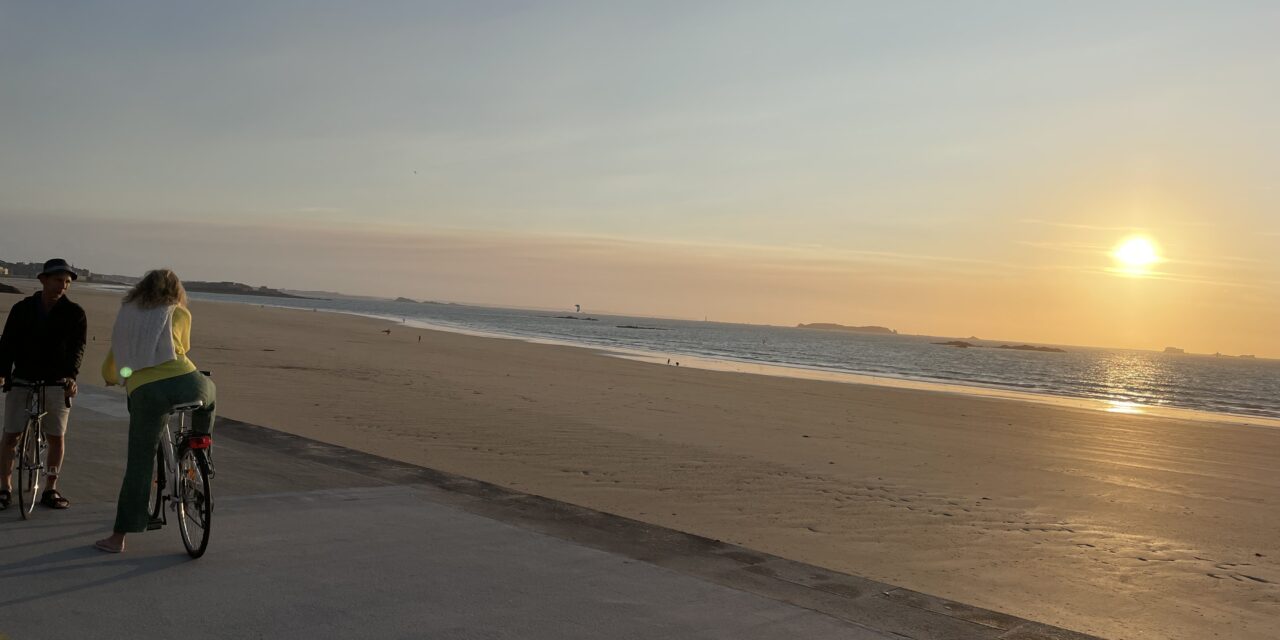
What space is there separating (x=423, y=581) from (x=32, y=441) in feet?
10.6

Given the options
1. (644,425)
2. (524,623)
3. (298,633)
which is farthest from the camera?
(644,425)

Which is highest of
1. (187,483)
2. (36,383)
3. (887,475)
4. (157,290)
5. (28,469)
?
(157,290)

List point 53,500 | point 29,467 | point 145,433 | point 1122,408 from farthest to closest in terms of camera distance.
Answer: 1. point 1122,408
2. point 53,500
3. point 29,467
4. point 145,433

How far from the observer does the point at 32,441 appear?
613 centimetres

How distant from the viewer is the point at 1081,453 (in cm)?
1585

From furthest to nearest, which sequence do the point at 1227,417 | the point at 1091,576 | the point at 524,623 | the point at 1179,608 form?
the point at 1227,417, the point at 1091,576, the point at 1179,608, the point at 524,623

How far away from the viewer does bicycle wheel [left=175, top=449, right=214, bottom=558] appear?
5203 millimetres

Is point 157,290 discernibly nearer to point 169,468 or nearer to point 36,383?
point 169,468

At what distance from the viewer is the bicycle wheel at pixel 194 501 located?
5.20 m

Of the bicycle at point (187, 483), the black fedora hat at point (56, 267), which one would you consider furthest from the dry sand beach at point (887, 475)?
the bicycle at point (187, 483)

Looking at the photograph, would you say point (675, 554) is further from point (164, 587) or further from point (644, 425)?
point (644, 425)

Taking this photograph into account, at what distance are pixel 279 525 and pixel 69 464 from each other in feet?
9.95

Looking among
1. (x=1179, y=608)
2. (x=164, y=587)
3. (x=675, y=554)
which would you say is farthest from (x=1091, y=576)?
(x=164, y=587)

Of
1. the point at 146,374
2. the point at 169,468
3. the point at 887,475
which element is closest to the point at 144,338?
the point at 146,374
